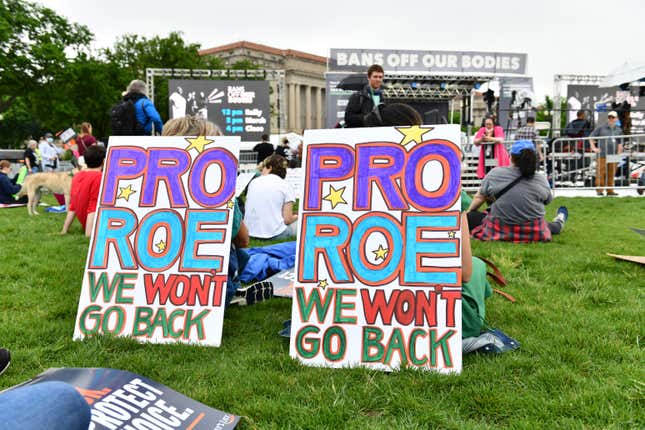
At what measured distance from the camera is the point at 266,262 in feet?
16.3

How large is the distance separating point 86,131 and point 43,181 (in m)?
2.50

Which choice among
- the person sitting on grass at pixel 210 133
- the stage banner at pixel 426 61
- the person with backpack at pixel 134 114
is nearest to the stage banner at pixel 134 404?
the person sitting on grass at pixel 210 133

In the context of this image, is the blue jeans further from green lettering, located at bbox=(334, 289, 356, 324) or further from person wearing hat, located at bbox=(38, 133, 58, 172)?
person wearing hat, located at bbox=(38, 133, 58, 172)

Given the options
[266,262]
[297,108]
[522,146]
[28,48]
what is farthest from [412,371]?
[297,108]

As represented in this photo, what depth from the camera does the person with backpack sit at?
22.0ft

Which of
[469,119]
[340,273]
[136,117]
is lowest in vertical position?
[340,273]

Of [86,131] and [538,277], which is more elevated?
[86,131]

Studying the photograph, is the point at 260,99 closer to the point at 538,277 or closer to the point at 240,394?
the point at 538,277

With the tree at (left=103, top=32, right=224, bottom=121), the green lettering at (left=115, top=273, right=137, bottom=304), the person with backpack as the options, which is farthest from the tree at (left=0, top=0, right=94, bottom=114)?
the green lettering at (left=115, top=273, right=137, bottom=304)

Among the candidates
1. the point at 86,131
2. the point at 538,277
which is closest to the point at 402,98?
the point at 86,131

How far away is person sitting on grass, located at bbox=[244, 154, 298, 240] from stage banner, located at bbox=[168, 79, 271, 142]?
17438mm

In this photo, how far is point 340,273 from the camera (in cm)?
292

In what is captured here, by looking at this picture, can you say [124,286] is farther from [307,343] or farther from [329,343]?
[329,343]

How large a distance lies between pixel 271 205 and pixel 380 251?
3.84 meters
